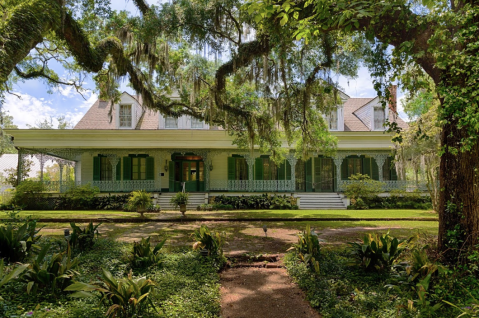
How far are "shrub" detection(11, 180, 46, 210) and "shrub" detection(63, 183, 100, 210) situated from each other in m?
1.35

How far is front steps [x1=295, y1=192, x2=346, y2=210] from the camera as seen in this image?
58.9 ft

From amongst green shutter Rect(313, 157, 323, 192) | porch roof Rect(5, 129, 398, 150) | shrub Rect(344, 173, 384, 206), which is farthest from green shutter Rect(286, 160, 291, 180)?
shrub Rect(344, 173, 384, 206)

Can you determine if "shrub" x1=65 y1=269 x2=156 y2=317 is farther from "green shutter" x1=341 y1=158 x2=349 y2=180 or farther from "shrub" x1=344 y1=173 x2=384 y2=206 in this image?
"green shutter" x1=341 y1=158 x2=349 y2=180

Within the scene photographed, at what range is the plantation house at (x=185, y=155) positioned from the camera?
18.3m

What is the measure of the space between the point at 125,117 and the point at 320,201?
13664 mm

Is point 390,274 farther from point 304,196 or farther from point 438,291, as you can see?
point 304,196

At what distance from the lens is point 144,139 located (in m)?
18.6

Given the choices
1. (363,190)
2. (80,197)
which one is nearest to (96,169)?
(80,197)

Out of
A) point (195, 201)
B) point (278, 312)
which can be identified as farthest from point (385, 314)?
point (195, 201)

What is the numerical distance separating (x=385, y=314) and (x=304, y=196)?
51.3 feet

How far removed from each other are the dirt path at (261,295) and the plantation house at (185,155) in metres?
13.1

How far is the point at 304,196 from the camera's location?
19.0 metres

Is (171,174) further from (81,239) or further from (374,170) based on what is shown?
(81,239)

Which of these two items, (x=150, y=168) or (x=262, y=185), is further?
(x=150, y=168)
